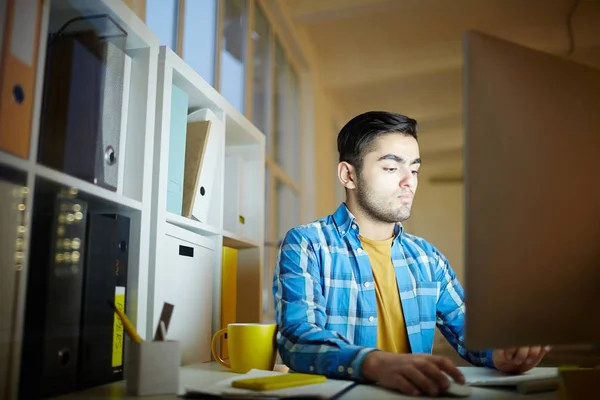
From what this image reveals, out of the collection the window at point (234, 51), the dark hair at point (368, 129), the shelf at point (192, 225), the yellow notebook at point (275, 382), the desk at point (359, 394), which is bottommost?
the desk at point (359, 394)

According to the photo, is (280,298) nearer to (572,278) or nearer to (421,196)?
(572,278)

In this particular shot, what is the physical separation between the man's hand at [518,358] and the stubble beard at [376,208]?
14.6 inches

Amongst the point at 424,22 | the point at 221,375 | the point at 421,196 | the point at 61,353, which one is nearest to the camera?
the point at 61,353

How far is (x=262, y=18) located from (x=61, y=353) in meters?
2.72

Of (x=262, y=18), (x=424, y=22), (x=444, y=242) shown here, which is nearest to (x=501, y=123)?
(x=262, y=18)

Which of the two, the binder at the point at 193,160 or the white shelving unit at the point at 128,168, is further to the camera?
the binder at the point at 193,160

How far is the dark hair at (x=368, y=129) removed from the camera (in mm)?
1254

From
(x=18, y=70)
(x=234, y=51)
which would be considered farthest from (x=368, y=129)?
(x=234, y=51)

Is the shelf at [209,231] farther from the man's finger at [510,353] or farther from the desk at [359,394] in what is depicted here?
the man's finger at [510,353]

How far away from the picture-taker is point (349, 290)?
3.89 feet

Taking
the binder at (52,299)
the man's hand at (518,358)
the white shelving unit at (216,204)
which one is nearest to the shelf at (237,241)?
the white shelving unit at (216,204)

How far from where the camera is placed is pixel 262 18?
3.12 m

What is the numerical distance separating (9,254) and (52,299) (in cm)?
8

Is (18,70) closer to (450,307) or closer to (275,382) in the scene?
(275,382)
